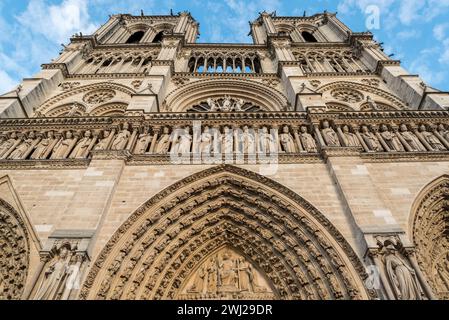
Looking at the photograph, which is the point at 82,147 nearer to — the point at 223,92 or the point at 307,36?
the point at 223,92

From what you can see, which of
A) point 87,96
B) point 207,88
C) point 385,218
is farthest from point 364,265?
point 87,96

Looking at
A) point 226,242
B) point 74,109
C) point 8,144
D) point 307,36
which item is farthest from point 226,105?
point 307,36

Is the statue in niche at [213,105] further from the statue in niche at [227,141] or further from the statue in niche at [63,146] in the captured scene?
the statue in niche at [63,146]

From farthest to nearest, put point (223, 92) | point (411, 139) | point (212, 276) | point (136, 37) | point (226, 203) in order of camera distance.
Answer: point (136, 37) < point (223, 92) < point (411, 139) < point (226, 203) < point (212, 276)

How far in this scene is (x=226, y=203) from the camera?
7.75 metres

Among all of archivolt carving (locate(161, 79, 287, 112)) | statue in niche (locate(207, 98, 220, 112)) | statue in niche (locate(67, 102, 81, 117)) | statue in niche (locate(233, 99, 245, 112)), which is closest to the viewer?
statue in niche (locate(67, 102, 81, 117))

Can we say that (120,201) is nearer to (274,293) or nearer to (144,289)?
(144,289)

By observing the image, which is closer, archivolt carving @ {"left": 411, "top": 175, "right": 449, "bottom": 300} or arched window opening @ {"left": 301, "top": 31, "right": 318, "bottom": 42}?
archivolt carving @ {"left": 411, "top": 175, "right": 449, "bottom": 300}

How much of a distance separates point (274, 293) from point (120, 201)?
384 centimetres

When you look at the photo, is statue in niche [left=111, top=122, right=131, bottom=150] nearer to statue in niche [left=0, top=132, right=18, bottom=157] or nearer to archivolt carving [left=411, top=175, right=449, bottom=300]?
statue in niche [left=0, top=132, right=18, bottom=157]

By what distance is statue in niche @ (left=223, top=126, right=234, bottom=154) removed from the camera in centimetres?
847

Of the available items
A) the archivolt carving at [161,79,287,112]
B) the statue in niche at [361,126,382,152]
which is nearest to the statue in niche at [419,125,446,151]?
the statue in niche at [361,126,382,152]

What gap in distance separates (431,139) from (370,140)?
1.73 meters

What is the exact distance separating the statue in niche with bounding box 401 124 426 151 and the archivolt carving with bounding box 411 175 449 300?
1.17 m
